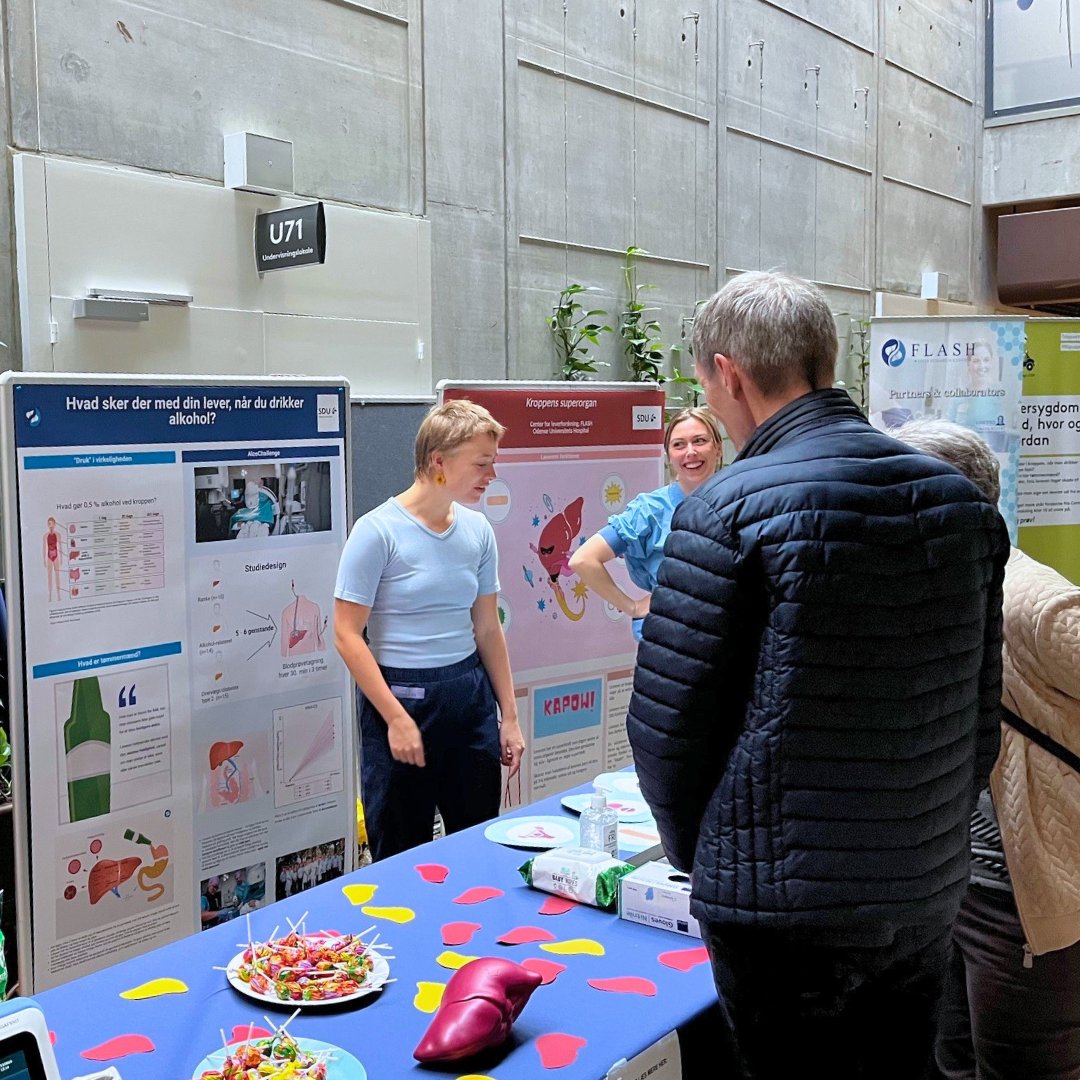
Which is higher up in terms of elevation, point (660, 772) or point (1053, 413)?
point (1053, 413)

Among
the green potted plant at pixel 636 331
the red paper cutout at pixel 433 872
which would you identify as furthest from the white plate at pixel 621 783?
the green potted plant at pixel 636 331

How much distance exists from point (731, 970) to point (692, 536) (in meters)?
0.57

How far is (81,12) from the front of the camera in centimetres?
485

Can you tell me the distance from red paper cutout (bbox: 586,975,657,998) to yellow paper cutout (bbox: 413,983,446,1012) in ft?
0.72

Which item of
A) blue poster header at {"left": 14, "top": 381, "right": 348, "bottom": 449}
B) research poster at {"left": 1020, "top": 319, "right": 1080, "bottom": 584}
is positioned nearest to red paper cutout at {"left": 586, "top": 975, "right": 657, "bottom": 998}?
blue poster header at {"left": 14, "top": 381, "right": 348, "bottom": 449}

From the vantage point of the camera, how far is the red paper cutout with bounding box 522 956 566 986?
1.69 metres

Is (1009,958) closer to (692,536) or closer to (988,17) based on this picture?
(692,536)

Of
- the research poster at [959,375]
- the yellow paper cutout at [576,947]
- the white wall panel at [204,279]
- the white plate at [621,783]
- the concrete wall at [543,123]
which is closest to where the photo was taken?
the yellow paper cutout at [576,947]

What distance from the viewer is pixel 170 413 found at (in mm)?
2938

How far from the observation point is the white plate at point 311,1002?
1.57 metres

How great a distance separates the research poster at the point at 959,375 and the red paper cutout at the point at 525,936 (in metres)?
4.22

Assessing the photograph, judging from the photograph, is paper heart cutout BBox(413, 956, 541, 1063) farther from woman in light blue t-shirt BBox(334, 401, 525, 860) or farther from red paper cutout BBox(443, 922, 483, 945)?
woman in light blue t-shirt BBox(334, 401, 525, 860)

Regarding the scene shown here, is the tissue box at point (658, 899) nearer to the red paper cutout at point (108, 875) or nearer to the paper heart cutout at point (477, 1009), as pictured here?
the paper heart cutout at point (477, 1009)

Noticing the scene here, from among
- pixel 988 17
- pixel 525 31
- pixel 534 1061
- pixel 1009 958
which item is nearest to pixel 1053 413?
pixel 525 31
